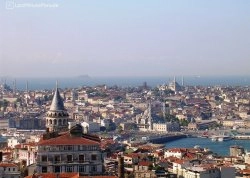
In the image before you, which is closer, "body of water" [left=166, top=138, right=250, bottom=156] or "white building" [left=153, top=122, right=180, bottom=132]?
"body of water" [left=166, top=138, right=250, bottom=156]

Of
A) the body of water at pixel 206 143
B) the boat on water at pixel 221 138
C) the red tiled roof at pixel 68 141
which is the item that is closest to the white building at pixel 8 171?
the red tiled roof at pixel 68 141

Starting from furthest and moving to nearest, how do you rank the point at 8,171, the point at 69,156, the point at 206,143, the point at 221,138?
the point at 221,138, the point at 206,143, the point at 69,156, the point at 8,171

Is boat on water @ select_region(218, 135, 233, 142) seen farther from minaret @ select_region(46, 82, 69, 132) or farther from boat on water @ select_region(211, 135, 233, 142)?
minaret @ select_region(46, 82, 69, 132)

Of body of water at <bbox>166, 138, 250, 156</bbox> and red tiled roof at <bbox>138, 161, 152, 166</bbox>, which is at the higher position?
red tiled roof at <bbox>138, 161, 152, 166</bbox>

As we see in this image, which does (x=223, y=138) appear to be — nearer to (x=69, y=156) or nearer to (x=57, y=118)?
(x=57, y=118)

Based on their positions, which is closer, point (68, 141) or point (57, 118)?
point (68, 141)

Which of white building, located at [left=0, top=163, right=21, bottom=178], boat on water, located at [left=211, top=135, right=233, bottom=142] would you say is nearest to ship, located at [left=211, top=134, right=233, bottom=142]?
boat on water, located at [left=211, top=135, right=233, bottom=142]

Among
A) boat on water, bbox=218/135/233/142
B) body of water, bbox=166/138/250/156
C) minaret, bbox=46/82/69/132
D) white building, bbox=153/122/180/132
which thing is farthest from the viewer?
white building, bbox=153/122/180/132

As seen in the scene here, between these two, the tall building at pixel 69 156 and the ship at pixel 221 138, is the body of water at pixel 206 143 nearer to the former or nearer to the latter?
the ship at pixel 221 138

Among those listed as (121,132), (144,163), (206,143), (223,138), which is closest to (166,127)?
(121,132)

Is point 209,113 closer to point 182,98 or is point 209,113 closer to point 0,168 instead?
point 182,98
